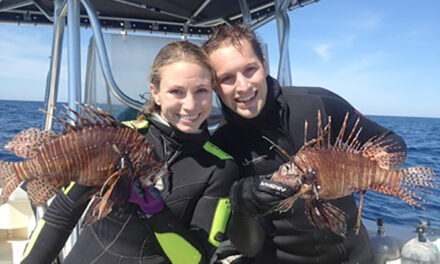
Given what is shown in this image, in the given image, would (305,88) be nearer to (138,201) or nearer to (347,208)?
(347,208)

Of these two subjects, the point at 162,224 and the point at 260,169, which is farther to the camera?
the point at 260,169

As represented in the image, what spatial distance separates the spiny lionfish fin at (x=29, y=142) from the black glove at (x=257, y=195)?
127 centimetres

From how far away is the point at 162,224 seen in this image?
7.38 ft

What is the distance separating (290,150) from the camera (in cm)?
288

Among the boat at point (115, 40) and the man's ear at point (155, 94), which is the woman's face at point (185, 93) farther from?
the boat at point (115, 40)

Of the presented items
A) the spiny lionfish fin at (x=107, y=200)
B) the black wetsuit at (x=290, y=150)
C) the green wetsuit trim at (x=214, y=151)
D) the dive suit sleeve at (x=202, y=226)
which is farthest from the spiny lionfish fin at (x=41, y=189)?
the black wetsuit at (x=290, y=150)

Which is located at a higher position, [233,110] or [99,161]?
[233,110]

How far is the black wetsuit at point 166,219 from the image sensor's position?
86.9 inches

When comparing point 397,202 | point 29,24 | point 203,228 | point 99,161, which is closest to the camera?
point 99,161

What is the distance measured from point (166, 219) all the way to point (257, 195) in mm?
646

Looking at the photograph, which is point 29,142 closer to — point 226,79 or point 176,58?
point 176,58

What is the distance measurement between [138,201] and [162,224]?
240 millimetres

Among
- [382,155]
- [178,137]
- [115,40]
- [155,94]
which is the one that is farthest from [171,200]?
[115,40]

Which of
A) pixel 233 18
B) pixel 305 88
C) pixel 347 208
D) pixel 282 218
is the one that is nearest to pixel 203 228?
pixel 282 218
